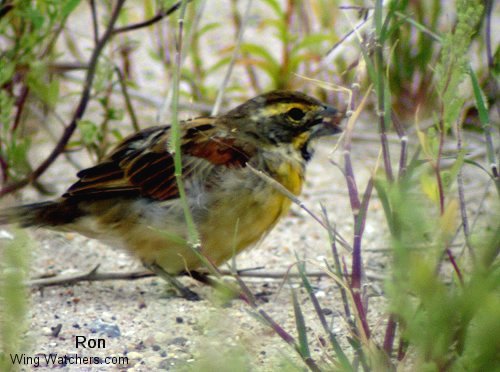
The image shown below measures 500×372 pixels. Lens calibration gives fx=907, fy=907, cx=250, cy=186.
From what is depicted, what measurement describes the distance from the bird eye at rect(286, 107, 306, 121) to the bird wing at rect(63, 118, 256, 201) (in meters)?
0.25

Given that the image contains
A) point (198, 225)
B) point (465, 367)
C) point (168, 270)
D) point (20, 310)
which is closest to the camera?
point (20, 310)

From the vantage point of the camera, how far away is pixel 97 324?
357 centimetres

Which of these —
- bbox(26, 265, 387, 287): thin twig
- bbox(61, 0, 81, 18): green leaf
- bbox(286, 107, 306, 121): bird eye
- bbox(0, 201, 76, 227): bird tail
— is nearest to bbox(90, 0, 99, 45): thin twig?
bbox(61, 0, 81, 18): green leaf

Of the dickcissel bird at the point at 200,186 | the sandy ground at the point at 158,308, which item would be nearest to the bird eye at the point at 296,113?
the dickcissel bird at the point at 200,186

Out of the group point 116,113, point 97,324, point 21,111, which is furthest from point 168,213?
point 21,111

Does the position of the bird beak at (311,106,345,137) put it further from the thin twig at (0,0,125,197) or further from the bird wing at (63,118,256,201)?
the thin twig at (0,0,125,197)

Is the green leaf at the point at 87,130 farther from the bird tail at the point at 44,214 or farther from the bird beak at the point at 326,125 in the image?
the bird beak at the point at 326,125

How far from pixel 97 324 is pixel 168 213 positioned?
605mm

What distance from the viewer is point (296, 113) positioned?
4.13m

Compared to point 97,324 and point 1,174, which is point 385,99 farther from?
point 1,174

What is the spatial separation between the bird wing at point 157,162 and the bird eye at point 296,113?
247mm

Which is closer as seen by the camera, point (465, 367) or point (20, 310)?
point (20, 310)

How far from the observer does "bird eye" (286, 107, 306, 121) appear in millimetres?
4125

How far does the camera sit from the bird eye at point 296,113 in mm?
4125
